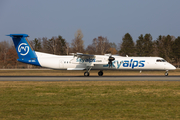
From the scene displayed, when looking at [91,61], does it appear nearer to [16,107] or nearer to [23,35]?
[23,35]

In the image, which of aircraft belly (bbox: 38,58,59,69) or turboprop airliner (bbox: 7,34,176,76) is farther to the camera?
aircraft belly (bbox: 38,58,59,69)

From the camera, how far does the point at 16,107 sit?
34.7 feet

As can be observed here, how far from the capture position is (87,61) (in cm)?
3384

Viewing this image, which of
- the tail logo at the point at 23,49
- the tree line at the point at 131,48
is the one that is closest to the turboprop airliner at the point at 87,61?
the tail logo at the point at 23,49

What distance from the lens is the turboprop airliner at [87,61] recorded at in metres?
32.9

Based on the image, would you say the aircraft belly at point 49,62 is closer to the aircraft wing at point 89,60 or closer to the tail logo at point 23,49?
the tail logo at point 23,49

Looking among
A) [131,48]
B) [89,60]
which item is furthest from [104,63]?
[131,48]

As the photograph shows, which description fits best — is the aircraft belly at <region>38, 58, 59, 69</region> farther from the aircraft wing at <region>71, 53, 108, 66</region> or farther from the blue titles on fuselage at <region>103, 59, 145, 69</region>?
the blue titles on fuselage at <region>103, 59, 145, 69</region>

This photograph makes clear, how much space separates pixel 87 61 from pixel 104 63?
285 cm

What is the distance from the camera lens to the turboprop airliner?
1297 inches

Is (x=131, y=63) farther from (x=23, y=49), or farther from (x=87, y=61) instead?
(x=23, y=49)

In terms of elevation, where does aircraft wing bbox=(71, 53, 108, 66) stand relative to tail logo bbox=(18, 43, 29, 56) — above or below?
below

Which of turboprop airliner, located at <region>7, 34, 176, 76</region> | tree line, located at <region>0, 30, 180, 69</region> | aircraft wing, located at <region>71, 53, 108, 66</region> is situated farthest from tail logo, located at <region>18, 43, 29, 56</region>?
tree line, located at <region>0, 30, 180, 69</region>

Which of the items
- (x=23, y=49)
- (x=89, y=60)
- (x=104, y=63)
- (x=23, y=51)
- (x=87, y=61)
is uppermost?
(x=23, y=49)
